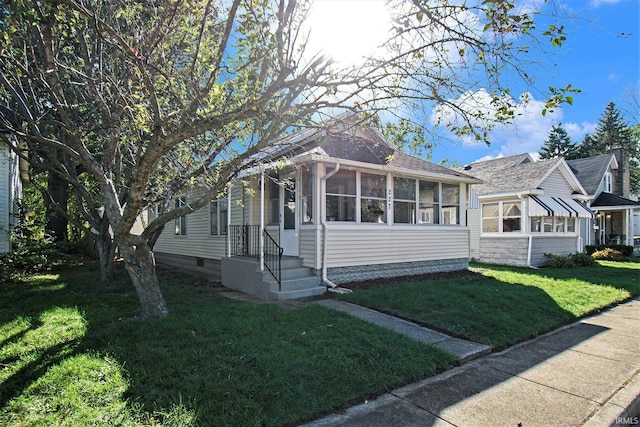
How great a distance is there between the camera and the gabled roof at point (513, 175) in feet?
46.0

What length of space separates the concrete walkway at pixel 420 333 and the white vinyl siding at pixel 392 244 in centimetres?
215

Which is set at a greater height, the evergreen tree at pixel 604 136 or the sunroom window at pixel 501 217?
the evergreen tree at pixel 604 136

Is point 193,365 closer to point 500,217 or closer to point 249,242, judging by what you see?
point 249,242

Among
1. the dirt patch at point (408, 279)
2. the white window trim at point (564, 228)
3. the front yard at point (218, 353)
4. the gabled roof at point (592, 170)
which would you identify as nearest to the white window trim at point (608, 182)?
the gabled roof at point (592, 170)

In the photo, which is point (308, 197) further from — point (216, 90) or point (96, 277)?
point (96, 277)

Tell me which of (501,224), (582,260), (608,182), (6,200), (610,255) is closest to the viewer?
(6,200)

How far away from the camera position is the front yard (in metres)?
2.97

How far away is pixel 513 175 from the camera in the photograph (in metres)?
15.3

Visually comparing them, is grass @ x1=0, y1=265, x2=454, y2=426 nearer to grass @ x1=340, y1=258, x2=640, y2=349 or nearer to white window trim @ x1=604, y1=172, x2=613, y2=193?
grass @ x1=340, y1=258, x2=640, y2=349

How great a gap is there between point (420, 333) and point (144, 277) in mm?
4153

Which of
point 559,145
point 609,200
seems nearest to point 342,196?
point 609,200

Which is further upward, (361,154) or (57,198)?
(361,154)

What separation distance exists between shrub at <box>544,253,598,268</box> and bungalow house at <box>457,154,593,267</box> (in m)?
0.31

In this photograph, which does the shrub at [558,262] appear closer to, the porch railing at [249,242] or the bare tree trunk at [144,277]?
the porch railing at [249,242]
